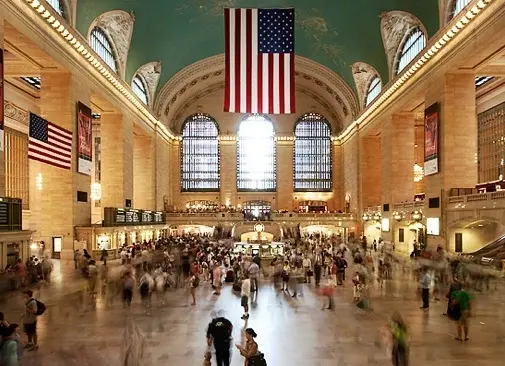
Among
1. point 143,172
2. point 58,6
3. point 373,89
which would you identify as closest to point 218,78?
point 143,172

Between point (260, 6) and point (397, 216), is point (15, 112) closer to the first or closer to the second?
point (260, 6)

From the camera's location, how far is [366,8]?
103 ft

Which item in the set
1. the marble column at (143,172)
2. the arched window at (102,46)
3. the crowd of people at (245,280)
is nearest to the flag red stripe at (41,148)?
the crowd of people at (245,280)

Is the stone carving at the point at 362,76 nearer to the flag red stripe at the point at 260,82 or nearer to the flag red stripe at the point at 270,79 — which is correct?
the flag red stripe at the point at 270,79

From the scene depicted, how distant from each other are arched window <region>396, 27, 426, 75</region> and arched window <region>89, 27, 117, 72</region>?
17.7m

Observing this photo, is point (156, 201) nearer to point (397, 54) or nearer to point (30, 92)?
point (30, 92)

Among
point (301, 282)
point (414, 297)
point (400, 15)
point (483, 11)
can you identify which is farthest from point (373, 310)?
point (400, 15)

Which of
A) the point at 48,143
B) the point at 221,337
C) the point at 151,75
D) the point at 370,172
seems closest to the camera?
the point at 221,337

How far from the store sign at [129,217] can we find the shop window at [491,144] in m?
22.7

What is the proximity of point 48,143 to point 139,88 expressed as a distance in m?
20.0

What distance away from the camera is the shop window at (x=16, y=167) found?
108ft

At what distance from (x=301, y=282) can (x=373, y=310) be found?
474cm

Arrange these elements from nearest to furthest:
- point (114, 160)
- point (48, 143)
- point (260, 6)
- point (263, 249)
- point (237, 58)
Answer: point (48, 143), point (237, 58), point (263, 249), point (260, 6), point (114, 160)

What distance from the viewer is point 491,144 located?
3475 centimetres
